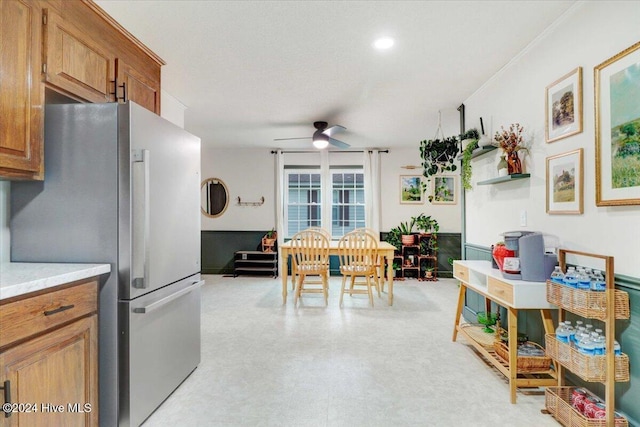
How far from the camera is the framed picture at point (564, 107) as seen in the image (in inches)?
78.6

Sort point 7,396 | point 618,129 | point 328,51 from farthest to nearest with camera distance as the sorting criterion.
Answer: point 328,51
point 618,129
point 7,396

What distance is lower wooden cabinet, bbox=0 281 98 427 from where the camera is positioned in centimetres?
121

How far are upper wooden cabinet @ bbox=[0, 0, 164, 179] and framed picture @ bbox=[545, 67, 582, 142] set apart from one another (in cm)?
302

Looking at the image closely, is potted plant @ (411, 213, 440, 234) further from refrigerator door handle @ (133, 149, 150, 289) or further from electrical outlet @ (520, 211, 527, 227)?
refrigerator door handle @ (133, 149, 150, 289)

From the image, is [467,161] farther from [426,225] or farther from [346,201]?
[346,201]

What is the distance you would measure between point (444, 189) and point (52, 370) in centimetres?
628

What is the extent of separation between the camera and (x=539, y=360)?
7.10ft

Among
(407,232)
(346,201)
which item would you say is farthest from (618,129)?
(346,201)

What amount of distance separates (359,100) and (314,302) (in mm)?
2674

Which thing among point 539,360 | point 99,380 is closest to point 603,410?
point 539,360

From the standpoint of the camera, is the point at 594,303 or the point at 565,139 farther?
the point at 565,139

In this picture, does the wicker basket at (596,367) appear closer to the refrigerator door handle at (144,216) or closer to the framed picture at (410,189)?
the refrigerator door handle at (144,216)

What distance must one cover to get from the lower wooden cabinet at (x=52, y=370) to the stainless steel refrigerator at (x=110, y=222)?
10 cm

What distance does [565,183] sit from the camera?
210 cm
